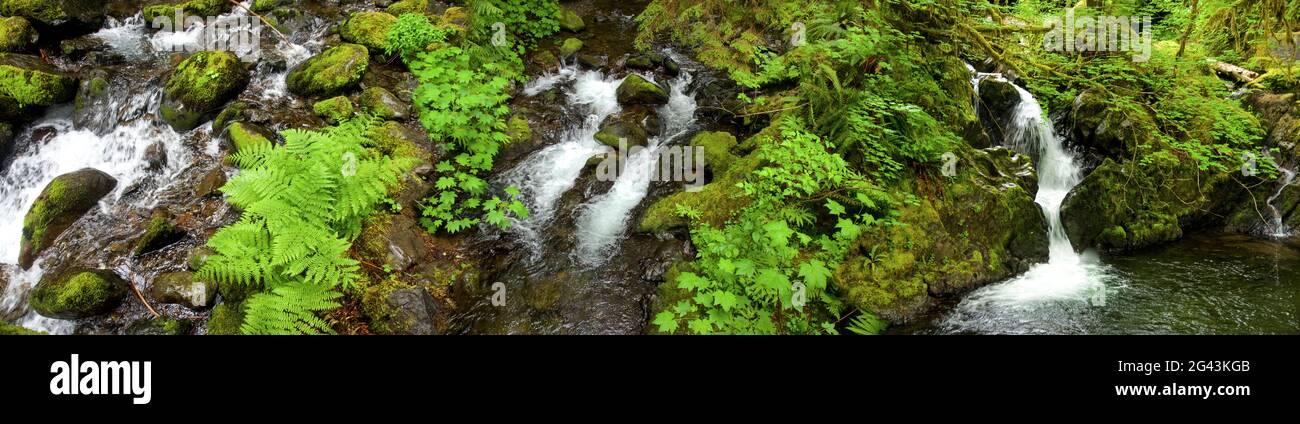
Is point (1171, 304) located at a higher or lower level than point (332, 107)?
lower

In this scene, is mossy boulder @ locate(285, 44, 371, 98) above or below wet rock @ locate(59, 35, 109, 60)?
below

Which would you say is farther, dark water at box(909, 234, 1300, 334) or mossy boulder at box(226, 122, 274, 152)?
mossy boulder at box(226, 122, 274, 152)

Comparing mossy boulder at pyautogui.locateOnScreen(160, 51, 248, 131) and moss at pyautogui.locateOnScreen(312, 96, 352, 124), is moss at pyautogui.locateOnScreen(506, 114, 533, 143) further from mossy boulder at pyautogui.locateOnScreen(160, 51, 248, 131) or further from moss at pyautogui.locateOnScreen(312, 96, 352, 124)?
mossy boulder at pyautogui.locateOnScreen(160, 51, 248, 131)

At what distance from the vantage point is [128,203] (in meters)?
6.46

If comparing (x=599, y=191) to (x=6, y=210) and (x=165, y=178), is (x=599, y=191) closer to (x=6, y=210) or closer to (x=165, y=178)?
(x=165, y=178)

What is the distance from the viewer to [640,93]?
8.80m

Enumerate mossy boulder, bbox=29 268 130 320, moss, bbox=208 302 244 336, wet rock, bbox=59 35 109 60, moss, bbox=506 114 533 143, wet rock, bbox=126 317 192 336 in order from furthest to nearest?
wet rock, bbox=59 35 109 60, moss, bbox=506 114 533 143, mossy boulder, bbox=29 268 130 320, wet rock, bbox=126 317 192 336, moss, bbox=208 302 244 336

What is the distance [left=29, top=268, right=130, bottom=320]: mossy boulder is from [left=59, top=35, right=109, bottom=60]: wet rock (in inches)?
222

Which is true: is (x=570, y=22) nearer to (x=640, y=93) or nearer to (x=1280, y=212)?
(x=640, y=93)

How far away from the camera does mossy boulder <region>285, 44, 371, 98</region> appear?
308 inches

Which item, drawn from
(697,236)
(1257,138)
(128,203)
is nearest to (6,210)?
(128,203)

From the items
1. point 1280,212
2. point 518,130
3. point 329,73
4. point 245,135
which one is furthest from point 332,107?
point 1280,212

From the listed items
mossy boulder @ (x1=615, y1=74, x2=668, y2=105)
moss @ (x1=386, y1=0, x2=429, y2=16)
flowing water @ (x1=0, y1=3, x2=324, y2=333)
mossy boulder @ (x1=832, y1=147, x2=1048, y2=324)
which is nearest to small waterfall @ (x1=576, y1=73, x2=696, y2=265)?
mossy boulder @ (x1=615, y1=74, x2=668, y2=105)

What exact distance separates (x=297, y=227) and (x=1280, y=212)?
474 inches
